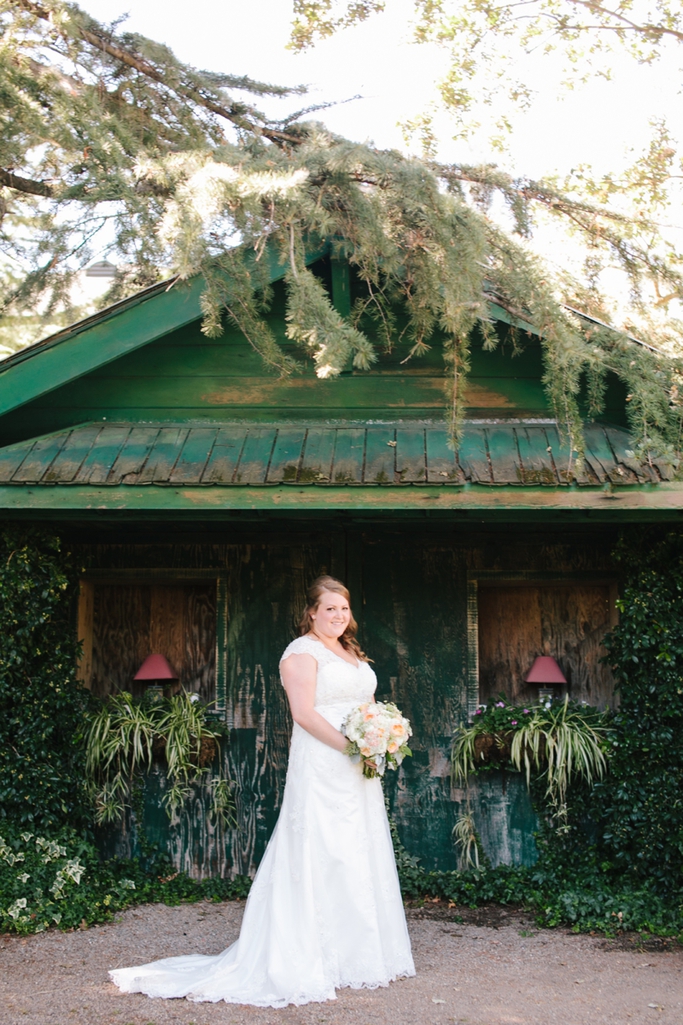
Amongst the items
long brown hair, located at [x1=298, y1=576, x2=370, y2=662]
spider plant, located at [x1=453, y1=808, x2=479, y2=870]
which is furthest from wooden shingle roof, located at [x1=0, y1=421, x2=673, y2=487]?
spider plant, located at [x1=453, y1=808, x2=479, y2=870]

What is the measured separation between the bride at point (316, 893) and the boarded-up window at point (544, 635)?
6.91 feet

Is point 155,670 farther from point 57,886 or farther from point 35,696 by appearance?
point 57,886

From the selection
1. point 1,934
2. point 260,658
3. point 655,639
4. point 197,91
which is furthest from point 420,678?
point 197,91

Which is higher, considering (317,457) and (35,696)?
(317,457)

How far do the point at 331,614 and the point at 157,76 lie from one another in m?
4.89

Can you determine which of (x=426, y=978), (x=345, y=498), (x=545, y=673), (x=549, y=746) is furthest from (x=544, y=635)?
(x=426, y=978)

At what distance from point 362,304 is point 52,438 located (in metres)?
2.03

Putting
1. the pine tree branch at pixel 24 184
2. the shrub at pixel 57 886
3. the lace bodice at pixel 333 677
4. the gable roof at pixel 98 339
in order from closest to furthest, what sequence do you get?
the lace bodice at pixel 333 677 → the shrub at pixel 57 886 → the gable roof at pixel 98 339 → the pine tree branch at pixel 24 184

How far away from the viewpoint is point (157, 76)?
22.7 ft

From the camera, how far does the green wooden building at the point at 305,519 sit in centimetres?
481

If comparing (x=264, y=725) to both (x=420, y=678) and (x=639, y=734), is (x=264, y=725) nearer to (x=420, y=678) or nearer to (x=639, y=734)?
(x=420, y=678)

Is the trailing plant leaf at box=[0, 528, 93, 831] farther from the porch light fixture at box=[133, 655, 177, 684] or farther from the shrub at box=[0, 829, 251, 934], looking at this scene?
the porch light fixture at box=[133, 655, 177, 684]

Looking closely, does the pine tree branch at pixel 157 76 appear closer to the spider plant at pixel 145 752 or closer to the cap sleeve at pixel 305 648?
the cap sleeve at pixel 305 648

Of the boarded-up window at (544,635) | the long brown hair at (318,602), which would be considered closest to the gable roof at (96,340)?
the long brown hair at (318,602)
